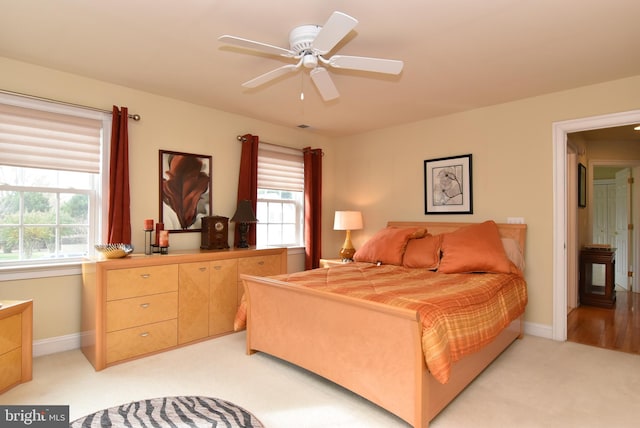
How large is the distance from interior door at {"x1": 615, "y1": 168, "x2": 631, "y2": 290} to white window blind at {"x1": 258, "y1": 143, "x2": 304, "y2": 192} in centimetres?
513

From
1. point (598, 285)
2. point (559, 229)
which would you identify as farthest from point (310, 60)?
point (598, 285)

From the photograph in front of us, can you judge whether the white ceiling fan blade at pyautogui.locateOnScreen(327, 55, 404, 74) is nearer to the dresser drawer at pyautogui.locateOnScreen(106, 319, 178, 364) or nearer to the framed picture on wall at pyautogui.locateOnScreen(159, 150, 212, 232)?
the framed picture on wall at pyautogui.locateOnScreen(159, 150, 212, 232)

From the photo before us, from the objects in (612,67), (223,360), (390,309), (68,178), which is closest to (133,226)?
(68,178)

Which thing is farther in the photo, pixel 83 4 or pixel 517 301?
pixel 517 301

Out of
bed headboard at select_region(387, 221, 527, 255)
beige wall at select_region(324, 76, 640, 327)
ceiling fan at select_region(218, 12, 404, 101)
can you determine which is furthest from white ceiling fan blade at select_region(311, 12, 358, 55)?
bed headboard at select_region(387, 221, 527, 255)

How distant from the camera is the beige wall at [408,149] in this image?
10.3ft

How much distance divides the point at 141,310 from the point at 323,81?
2.38m

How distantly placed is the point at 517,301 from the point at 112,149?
12.7 ft

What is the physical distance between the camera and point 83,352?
3100 millimetres

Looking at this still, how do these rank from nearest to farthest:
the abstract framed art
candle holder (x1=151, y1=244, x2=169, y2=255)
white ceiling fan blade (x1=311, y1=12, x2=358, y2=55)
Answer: white ceiling fan blade (x1=311, y1=12, x2=358, y2=55) → candle holder (x1=151, y1=244, x2=169, y2=255) → the abstract framed art

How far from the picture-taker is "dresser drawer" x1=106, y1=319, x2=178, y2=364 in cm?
289

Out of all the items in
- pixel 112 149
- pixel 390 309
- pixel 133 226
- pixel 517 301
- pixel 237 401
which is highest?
pixel 112 149

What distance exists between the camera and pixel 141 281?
3.05 meters

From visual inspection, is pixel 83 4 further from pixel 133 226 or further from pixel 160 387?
pixel 160 387
